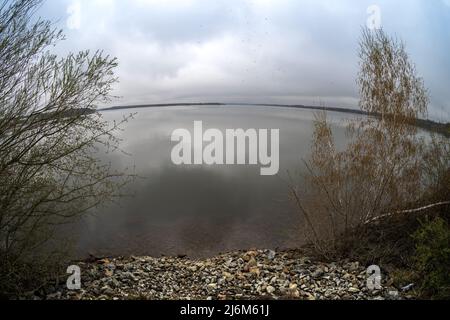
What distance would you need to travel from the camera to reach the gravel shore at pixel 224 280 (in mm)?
7789

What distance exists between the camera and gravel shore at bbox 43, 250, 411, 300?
25.6 ft

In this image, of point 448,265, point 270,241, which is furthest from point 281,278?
point 448,265

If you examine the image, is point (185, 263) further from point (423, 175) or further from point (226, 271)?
point (423, 175)

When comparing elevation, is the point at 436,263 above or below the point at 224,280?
above

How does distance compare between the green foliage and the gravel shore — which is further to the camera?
the gravel shore

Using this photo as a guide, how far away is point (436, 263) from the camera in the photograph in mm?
7410

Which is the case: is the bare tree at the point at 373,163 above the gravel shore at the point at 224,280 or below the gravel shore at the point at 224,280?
above

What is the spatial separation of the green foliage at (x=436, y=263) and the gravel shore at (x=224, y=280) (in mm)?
489

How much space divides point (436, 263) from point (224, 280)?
3.51m

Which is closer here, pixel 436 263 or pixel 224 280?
pixel 436 263

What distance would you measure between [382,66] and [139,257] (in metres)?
6.13

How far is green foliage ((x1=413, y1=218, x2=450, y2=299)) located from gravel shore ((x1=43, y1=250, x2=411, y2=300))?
49 centimetres

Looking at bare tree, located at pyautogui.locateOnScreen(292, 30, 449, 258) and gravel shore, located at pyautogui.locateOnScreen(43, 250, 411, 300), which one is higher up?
bare tree, located at pyautogui.locateOnScreen(292, 30, 449, 258)

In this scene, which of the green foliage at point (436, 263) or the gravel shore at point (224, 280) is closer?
the green foliage at point (436, 263)
